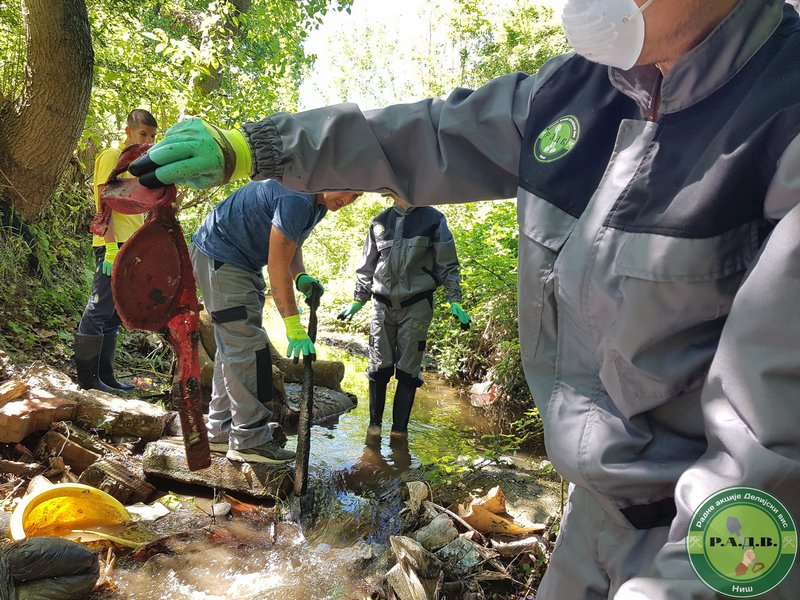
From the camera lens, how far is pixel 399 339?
4.88 metres

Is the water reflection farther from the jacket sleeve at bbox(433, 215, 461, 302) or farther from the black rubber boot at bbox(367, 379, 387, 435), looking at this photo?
the jacket sleeve at bbox(433, 215, 461, 302)

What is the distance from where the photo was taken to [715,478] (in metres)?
0.81

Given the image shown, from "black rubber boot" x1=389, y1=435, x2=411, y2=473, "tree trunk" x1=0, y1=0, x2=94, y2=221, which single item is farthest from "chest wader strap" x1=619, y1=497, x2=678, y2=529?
"tree trunk" x1=0, y1=0, x2=94, y2=221

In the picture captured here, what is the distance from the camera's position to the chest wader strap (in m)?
0.97

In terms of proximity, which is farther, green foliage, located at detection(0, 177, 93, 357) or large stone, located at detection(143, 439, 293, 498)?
green foliage, located at detection(0, 177, 93, 357)

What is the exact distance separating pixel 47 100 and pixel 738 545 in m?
6.03

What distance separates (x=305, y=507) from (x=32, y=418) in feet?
5.57

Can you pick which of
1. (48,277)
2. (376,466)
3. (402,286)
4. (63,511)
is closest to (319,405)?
(376,466)

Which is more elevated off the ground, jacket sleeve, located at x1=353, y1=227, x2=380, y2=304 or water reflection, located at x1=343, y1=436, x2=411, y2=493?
jacket sleeve, located at x1=353, y1=227, x2=380, y2=304

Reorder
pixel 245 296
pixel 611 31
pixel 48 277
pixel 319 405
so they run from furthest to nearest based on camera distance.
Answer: pixel 48 277, pixel 319 405, pixel 245 296, pixel 611 31

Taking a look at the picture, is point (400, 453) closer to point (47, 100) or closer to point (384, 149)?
point (384, 149)

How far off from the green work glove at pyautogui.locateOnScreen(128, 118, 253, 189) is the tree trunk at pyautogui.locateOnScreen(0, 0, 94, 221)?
4662mm

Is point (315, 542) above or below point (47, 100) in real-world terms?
below

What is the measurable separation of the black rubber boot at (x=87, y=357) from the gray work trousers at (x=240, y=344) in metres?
1.53
